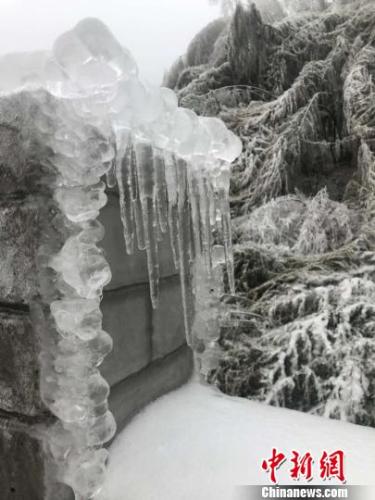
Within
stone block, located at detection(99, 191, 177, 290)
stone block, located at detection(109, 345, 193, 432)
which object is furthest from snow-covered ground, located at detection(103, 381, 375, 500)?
stone block, located at detection(99, 191, 177, 290)

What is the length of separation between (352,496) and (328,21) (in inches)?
122

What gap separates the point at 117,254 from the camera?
4.44 ft

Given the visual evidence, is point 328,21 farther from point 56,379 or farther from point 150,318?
point 56,379

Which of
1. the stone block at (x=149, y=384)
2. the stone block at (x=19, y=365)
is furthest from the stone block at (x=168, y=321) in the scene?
the stone block at (x=19, y=365)

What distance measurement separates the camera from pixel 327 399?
1.87 m

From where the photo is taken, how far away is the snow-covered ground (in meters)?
1.16

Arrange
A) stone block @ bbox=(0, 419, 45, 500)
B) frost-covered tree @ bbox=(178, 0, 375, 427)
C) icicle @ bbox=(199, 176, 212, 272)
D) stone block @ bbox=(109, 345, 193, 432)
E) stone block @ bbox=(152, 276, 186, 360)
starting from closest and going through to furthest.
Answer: stone block @ bbox=(0, 419, 45, 500), stone block @ bbox=(109, 345, 193, 432), icicle @ bbox=(199, 176, 212, 272), stone block @ bbox=(152, 276, 186, 360), frost-covered tree @ bbox=(178, 0, 375, 427)

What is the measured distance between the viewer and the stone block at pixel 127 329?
1.30m

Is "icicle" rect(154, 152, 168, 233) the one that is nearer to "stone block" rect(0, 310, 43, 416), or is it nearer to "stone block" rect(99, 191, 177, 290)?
"stone block" rect(99, 191, 177, 290)

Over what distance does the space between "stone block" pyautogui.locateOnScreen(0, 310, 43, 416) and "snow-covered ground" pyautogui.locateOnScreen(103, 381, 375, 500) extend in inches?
12.4

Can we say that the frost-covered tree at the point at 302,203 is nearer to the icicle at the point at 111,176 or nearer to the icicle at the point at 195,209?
the icicle at the point at 195,209

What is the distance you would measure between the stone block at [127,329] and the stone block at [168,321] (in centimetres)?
5

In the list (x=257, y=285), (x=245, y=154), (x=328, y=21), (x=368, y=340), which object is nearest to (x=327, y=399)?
(x=368, y=340)

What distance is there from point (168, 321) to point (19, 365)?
0.66 meters
